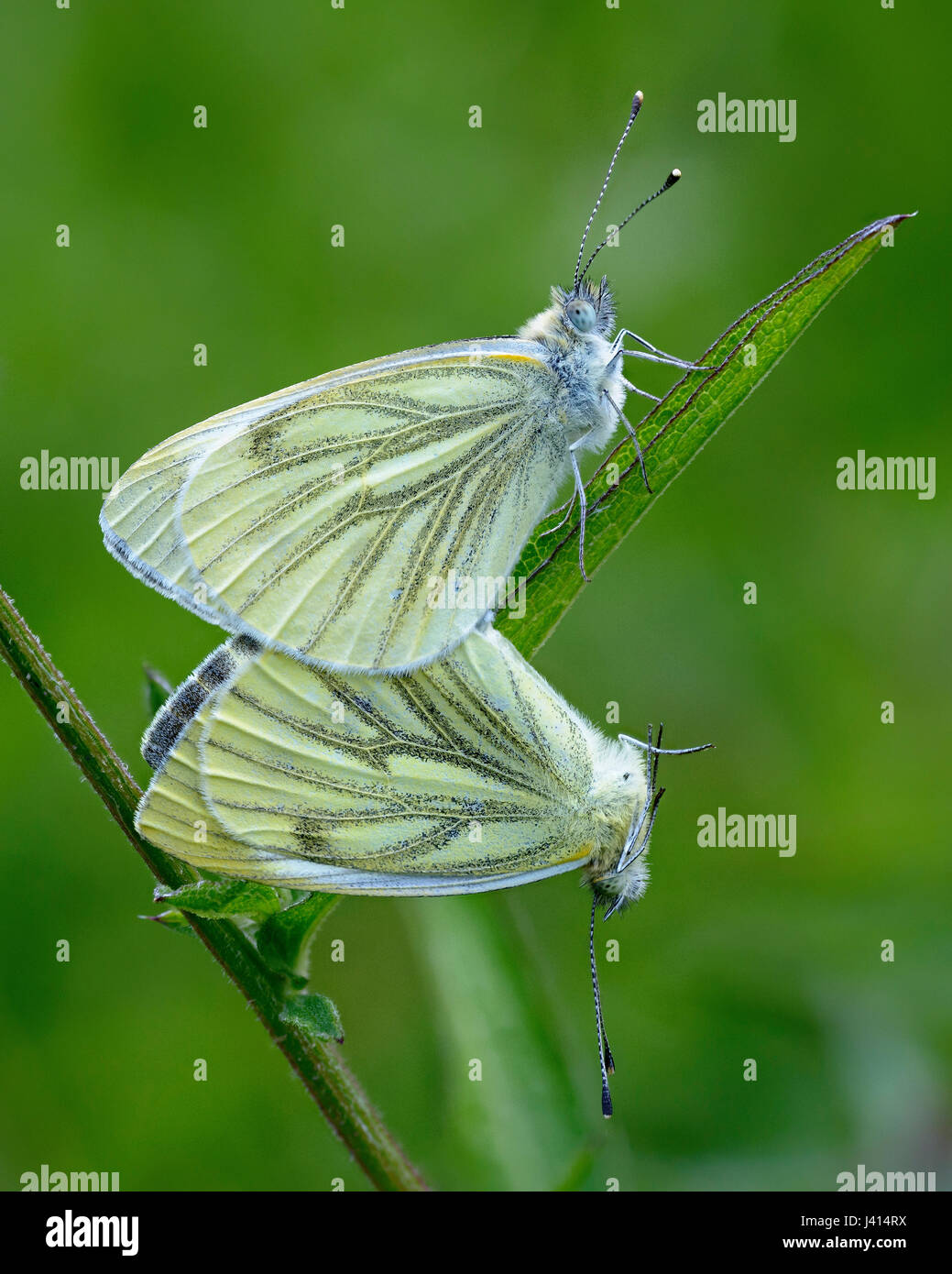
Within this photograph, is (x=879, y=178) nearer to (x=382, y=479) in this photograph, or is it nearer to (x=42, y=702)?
(x=382, y=479)

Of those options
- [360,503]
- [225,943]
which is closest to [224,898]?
[225,943]

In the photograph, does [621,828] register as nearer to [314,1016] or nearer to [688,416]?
[314,1016]

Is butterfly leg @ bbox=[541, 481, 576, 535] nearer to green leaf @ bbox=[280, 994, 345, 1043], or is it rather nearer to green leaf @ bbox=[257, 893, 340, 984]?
green leaf @ bbox=[257, 893, 340, 984]
